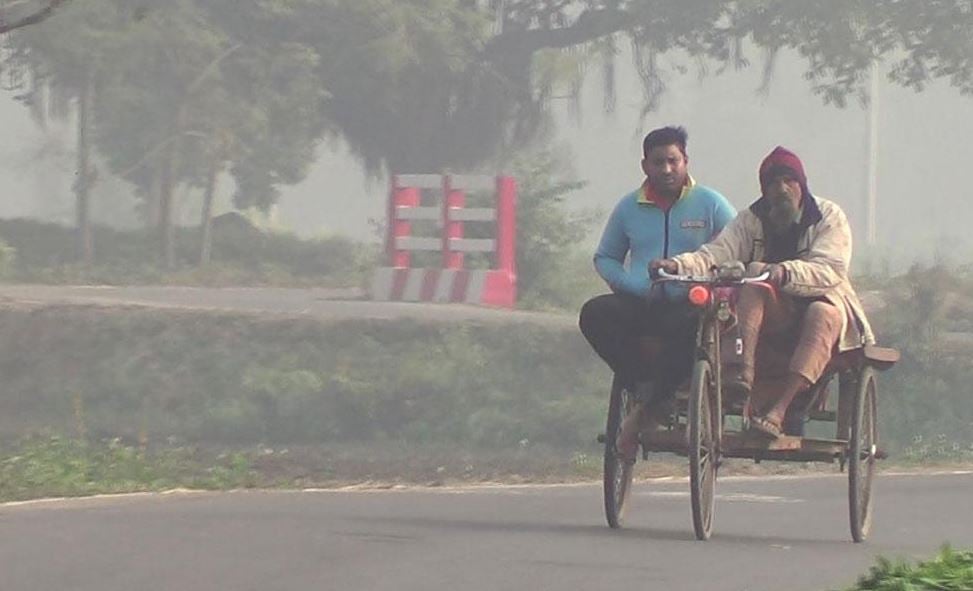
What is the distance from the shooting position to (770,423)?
39.4ft

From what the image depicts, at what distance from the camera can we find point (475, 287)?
36125 millimetres

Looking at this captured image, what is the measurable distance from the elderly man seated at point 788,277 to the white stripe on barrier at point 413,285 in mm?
24249

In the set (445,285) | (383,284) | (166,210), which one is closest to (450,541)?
(445,285)

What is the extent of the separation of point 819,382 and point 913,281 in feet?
66.1

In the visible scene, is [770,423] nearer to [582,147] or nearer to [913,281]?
[913,281]

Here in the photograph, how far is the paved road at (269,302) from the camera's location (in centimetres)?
3341

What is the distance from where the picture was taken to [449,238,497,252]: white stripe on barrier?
121 feet

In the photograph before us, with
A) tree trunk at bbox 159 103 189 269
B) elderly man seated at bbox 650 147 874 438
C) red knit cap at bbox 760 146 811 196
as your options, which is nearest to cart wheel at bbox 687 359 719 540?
elderly man seated at bbox 650 147 874 438

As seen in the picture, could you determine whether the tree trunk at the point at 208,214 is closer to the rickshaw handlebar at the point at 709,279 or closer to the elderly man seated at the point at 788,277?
the elderly man seated at the point at 788,277

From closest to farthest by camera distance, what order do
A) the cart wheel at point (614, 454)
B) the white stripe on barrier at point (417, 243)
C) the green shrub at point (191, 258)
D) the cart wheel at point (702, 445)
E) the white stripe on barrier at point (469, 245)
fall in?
the cart wheel at point (702, 445)
the cart wheel at point (614, 454)
the white stripe on barrier at point (469, 245)
the white stripe on barrier at point (417, 243)
the green shrub at point (191, 258)

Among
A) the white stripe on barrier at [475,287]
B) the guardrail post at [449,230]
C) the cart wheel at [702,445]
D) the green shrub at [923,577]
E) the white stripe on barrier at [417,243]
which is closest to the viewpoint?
the green shrub at [923,577]

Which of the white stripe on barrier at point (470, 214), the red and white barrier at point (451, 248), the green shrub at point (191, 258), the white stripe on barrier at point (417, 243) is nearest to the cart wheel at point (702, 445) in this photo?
the red and white barrier at point (451, 248)

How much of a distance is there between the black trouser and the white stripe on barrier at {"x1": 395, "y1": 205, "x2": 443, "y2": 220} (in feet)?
82.9

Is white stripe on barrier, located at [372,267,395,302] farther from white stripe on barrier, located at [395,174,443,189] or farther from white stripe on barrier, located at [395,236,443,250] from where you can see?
white stripe on barrier, located at [395,174,443,189]
